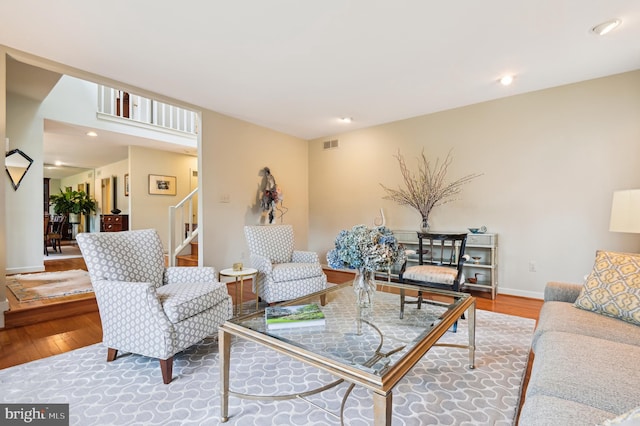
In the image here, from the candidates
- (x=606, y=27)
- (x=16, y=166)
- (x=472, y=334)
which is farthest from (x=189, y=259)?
(x=606, y=27)

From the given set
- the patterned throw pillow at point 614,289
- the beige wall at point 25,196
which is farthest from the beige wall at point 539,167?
the beige wall at point 25,196

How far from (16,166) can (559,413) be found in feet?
21.4

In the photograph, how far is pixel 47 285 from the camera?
12.1 ft

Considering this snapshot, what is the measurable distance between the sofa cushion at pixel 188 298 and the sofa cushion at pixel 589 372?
189 cm

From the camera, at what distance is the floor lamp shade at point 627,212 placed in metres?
2.08

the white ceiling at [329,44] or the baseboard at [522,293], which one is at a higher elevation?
the white ceiling at [329,44]

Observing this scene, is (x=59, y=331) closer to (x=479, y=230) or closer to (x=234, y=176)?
(x=234, y=176)

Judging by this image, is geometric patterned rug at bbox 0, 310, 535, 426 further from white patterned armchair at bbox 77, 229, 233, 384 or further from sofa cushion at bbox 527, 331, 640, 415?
sofa cushion at bbox 527, 331, 640, 415

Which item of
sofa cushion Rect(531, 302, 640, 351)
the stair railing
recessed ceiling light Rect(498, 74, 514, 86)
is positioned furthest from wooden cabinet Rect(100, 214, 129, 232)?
sofa cushion Rect(531, 302, 640, 351)

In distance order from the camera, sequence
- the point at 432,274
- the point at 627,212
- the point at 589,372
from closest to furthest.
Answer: the point at 589,372
the point at 627,212
the point at 432,274

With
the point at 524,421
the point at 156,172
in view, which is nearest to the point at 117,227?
the point at 156,172

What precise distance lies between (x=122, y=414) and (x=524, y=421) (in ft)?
6.07

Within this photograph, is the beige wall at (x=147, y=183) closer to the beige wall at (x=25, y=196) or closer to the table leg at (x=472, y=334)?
the beige wall at (x=25, y=196)

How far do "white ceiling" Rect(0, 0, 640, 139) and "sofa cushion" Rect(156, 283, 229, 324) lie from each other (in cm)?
206
